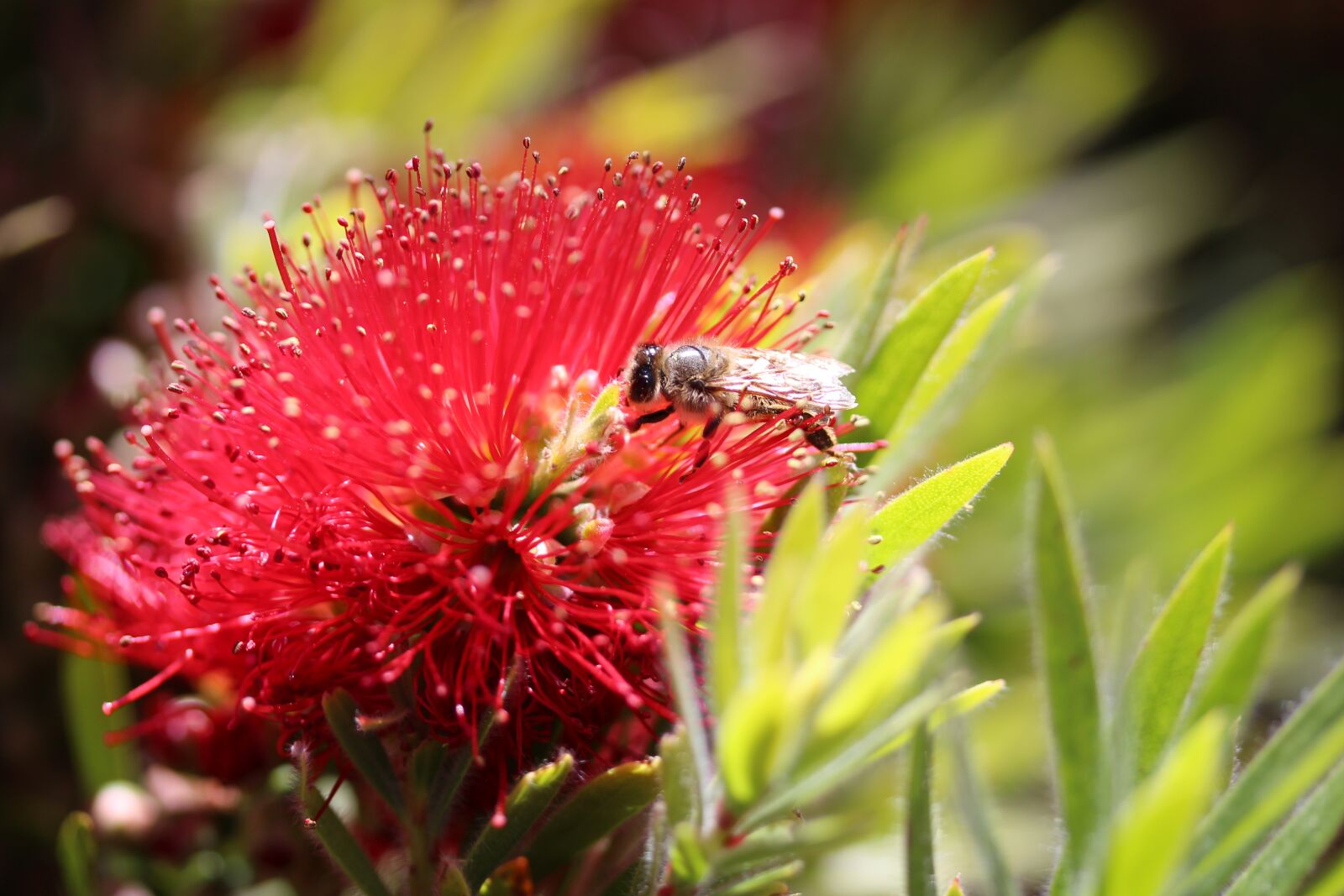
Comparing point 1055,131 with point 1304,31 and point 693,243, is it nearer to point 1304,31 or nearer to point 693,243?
point 1304,31

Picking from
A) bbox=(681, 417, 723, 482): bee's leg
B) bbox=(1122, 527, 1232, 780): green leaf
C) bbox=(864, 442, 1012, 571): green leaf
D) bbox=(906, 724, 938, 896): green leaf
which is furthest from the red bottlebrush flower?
bbox=(1122, 527, 1232, 780): green leaf

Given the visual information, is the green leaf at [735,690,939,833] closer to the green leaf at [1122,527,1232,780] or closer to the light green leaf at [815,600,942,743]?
the light green leaf at [815,600,942,743]

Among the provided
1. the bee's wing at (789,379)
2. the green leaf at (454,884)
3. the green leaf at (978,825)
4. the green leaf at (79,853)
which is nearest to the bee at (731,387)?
the bee's wing at (789,379)

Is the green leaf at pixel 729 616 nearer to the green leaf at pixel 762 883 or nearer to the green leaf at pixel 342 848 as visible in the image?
the green leaf at pixel 762 883

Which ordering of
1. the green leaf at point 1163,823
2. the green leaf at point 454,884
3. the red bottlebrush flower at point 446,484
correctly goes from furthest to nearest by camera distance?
the red bottlebrush flower at point 446,484, the green leaf at point 454,884, the green leaf at point 1163,823

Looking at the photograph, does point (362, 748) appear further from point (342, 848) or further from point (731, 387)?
point (731, 387)

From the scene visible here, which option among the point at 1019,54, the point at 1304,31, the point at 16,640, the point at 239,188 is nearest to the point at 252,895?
the point at 16,640
